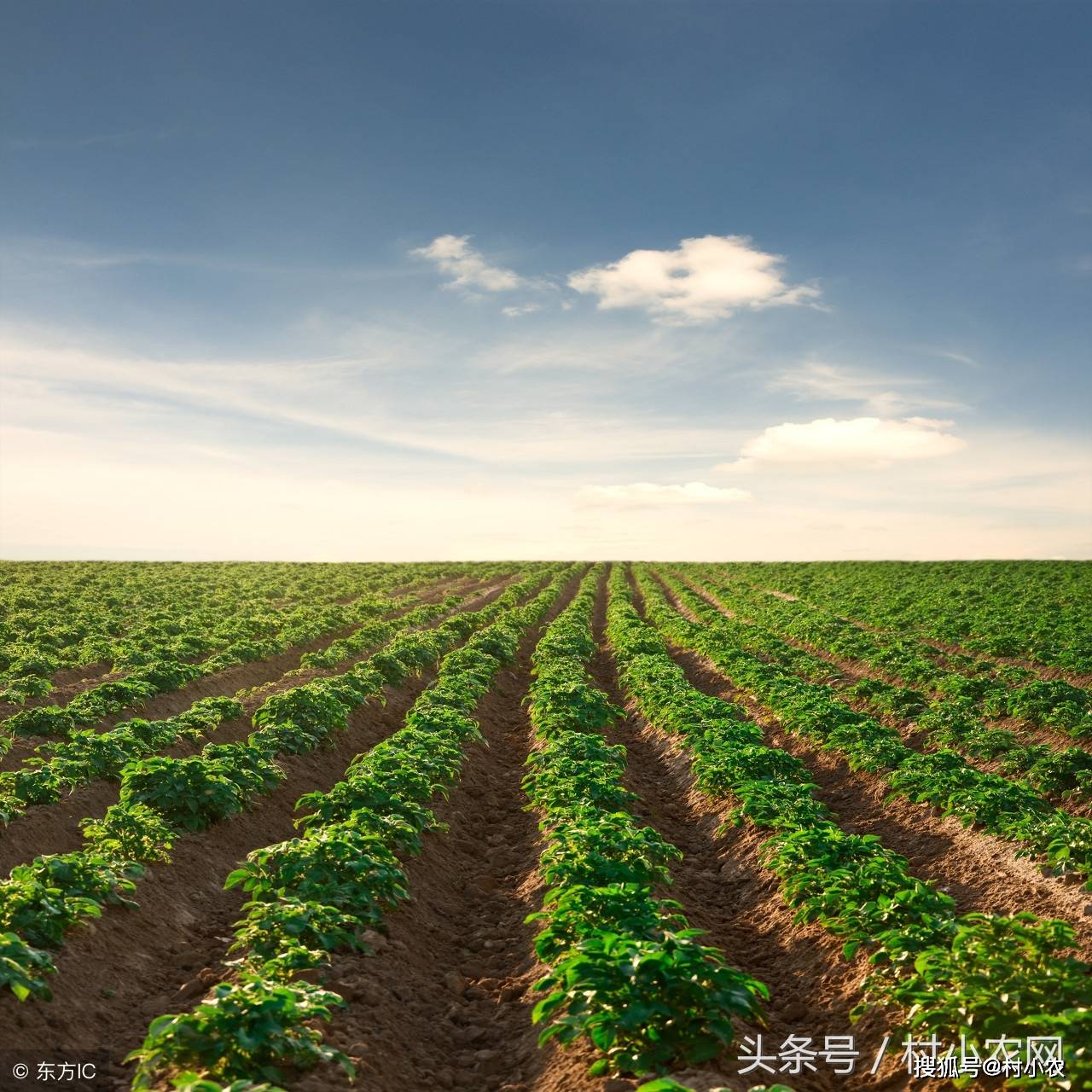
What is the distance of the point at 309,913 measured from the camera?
7.00 meters

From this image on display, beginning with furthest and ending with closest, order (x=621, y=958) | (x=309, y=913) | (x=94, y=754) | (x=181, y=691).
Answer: (x=181, y=691) < (x=94, y=754) < (x=309, y=913) < (x=621, y=958)

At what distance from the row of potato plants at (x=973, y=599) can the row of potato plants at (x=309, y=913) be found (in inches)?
805

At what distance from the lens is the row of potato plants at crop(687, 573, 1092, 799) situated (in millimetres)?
12461

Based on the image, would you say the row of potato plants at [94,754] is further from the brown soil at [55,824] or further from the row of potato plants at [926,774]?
the row of potato plants at [926,774]

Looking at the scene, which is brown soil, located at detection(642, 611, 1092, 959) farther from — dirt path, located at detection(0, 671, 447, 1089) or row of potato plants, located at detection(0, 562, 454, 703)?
row of potato plants, located at detection(0, 562, 454, 703)

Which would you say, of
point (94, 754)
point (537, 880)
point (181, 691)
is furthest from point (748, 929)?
point (181, 691)

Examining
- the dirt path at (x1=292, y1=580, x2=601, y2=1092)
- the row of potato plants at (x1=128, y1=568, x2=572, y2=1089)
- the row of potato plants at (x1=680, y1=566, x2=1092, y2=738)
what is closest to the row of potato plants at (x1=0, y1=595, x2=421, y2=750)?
the row of potato plants at (x1=128, y1=568, x2=572, y2=1089)

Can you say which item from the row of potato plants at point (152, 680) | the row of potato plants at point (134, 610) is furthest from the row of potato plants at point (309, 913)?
the row of potato plants at point (134, 610)

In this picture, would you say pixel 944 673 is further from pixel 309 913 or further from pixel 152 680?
pixel 152 680

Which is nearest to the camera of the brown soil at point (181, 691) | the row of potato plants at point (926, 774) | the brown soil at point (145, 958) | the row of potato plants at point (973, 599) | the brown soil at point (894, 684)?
the brown soil at point (145, 958)

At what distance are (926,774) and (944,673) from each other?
425 inches

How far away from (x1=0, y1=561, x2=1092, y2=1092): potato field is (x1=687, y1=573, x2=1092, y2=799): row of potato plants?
0.08 metres

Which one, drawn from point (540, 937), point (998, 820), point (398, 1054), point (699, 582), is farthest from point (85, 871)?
point (699, 582)

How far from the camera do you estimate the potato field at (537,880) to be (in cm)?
539
